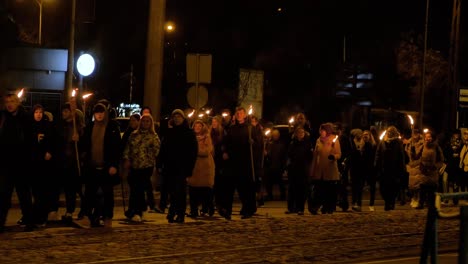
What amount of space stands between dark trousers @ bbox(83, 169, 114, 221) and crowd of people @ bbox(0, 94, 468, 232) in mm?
14

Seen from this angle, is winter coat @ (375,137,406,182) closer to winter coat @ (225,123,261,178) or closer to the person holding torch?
the person holding torch

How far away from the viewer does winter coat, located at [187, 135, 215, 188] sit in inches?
554

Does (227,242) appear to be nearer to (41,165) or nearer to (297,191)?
(41,165)

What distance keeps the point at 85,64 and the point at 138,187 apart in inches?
304

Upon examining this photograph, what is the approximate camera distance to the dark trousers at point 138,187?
42.6ft

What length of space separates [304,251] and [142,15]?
1321 inches

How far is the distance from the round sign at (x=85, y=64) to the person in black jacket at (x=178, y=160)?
7.24 metres

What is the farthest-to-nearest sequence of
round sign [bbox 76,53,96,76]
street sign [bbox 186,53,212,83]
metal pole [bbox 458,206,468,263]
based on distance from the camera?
round sign [bbox 76,53,96,76]
street sign [bbox 186,53,212,83]
metal pole [bbox 458,206,468,263]

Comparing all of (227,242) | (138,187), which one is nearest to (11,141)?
(138,187)

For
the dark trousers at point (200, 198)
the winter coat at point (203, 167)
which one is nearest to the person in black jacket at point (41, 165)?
the winter coat at point (203, 167)

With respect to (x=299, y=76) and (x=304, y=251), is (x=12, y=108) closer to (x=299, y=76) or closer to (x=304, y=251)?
(x=304, y=251)

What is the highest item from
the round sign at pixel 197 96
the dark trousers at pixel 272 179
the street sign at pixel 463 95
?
the street sign at pixel 463 95

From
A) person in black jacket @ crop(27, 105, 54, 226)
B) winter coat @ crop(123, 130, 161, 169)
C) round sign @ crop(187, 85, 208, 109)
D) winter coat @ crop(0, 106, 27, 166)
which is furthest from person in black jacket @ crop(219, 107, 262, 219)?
round sign @ crop(187, 85, 208, 109)

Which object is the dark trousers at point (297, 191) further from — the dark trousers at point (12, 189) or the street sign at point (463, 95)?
the street sign at point (463, 95)
